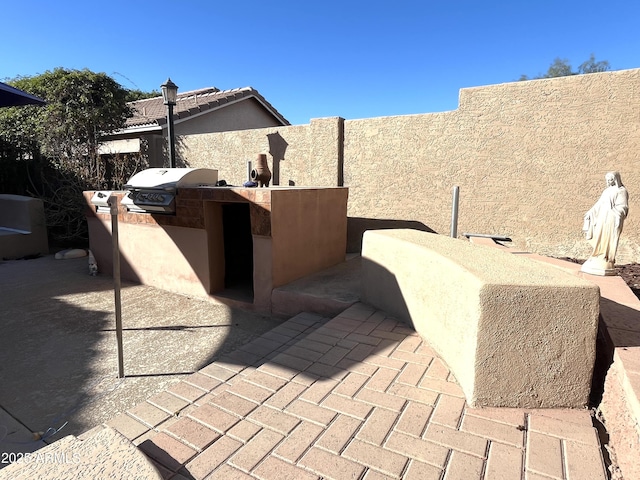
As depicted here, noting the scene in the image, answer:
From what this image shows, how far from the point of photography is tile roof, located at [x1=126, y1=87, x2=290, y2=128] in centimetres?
1287

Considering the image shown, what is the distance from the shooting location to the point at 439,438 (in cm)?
212

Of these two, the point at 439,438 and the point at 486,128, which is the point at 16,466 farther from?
the point at 486,128

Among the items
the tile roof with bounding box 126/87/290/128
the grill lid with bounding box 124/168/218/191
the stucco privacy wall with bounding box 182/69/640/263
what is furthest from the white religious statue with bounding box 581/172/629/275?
the tile roof with bounding box 126/87/290/128

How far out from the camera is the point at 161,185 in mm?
5727

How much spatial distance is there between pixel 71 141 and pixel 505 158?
39.2 feet

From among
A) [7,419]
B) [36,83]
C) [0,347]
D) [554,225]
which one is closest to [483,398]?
[7,419]

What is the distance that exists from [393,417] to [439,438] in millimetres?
306

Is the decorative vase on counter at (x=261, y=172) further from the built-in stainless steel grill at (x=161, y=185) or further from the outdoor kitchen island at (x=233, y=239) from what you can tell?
the built-in stainless steel grill at (x=161, y=185)

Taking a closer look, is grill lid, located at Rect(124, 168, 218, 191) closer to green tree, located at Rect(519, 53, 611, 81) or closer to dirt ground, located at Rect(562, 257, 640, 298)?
dirt ground, located at Rect(562, 257, 640, 298)

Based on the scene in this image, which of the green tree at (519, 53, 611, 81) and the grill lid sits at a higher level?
the green tree at (519, 53, 611, 81)

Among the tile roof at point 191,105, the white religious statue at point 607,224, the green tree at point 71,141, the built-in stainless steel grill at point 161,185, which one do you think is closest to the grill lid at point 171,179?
the built-in stainless steel grill at point 161,185

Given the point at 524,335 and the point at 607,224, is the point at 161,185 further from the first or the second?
the point at 607,224

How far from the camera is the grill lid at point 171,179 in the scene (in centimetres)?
571

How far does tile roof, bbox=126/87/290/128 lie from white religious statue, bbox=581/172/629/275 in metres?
12.0
